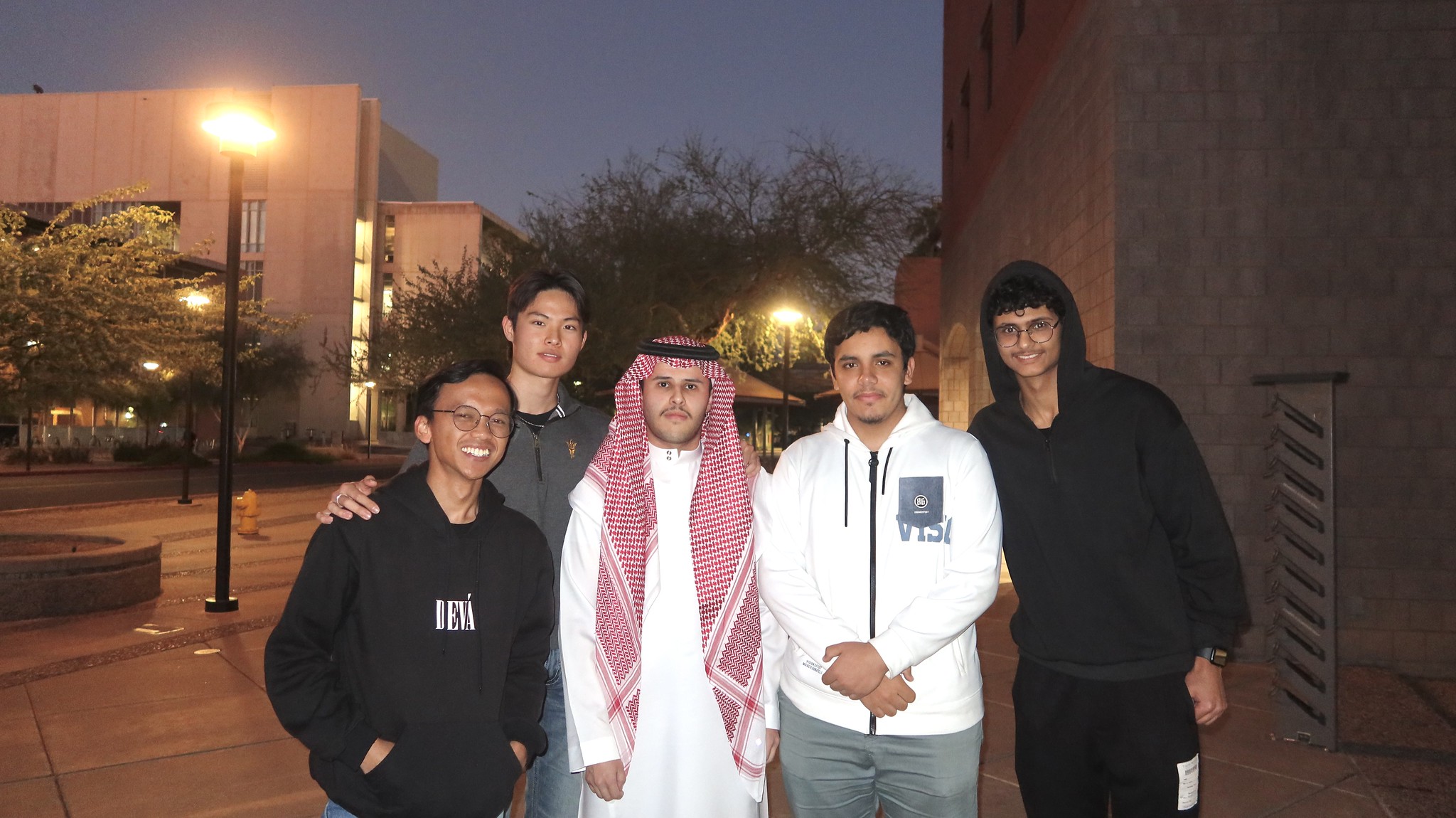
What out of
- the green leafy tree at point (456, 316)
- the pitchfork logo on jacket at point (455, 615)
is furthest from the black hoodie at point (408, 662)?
the green leafy tree at point (456, 316)

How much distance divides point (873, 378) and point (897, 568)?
0.52m

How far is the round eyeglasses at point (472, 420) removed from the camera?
247 centimetres

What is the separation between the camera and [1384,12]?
6.80 meters

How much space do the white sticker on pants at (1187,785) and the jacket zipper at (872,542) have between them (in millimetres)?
838

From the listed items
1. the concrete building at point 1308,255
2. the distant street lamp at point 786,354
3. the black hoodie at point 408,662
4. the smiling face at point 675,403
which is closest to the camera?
the black hoodie at point 408,662

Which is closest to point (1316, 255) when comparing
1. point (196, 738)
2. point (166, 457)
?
point (196, 738)

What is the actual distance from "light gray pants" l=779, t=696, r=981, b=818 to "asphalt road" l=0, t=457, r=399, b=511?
17610 millimetres

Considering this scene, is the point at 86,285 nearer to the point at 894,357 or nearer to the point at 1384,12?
the point at 894,357

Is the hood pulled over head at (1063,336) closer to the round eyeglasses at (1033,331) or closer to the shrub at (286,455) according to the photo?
the round eyeglasses at (1033,331)

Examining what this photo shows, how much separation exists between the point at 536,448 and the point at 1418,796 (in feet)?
13.9

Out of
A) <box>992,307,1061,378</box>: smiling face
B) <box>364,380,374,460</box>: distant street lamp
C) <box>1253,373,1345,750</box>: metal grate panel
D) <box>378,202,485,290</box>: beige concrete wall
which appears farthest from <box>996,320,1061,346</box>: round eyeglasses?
<box>378,202,485,290</box>: beige concrete wall

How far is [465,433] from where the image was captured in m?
2.46

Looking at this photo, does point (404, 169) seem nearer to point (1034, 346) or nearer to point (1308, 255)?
point (1308, 255)

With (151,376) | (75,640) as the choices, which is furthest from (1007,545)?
(151,376)
